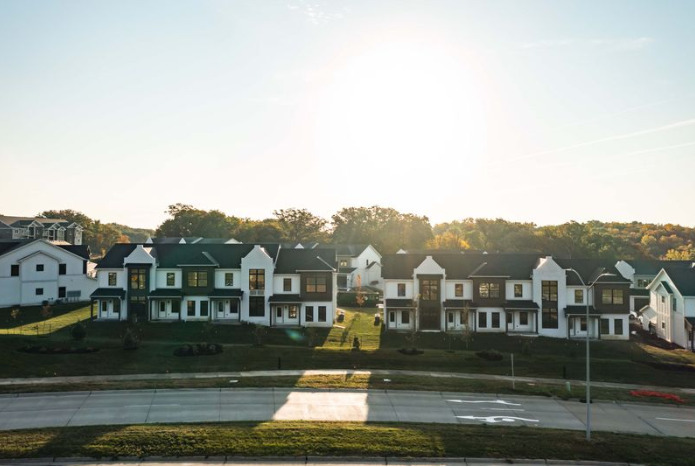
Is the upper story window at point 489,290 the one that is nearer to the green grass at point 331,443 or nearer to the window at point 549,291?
the window at point 549,291

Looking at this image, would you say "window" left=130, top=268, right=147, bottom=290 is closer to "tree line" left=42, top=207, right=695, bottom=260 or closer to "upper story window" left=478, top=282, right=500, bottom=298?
"upper story window" left=478, top=282, right=500, bottom=298

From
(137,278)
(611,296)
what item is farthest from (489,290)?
(137,278)

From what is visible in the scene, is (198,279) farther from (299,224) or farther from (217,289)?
(299,224)

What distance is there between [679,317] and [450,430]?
42.6 meters

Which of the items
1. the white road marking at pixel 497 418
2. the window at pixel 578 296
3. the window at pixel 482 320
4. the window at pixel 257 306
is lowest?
the white road marking at pixel 497 418

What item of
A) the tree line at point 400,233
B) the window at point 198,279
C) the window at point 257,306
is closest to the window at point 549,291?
the window at point 257,306

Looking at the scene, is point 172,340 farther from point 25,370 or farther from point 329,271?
point 329,271

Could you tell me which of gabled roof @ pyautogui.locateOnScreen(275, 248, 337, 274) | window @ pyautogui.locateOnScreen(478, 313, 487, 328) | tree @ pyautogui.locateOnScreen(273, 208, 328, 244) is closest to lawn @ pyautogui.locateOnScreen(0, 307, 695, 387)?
window @ pyautogui.locateOnScreen(478, 313, 487, 328)

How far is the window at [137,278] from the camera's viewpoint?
5806 cm

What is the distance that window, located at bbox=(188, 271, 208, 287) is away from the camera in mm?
58500

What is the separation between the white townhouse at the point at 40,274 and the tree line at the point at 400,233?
5350 centimetres

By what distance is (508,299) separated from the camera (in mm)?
57406

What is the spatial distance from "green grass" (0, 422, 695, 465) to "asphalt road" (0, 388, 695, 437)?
6.34 ft

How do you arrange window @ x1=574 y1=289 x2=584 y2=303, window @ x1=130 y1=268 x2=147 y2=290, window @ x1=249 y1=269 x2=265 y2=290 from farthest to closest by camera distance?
window @ x1=249 y1=269 x2=265 y2=290 → window @ x1=130 y1=268 x2=147 y2=290 → window @ x1=574 y1=289 x2=584 y2=303
